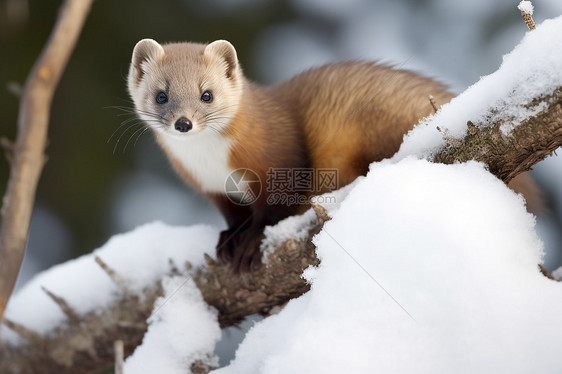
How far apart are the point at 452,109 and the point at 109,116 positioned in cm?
374

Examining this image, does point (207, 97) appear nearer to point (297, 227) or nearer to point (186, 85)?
point (186, 85)

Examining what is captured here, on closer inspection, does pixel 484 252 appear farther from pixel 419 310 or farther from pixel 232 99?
pixel 232 99

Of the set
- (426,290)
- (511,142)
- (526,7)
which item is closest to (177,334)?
(426,290)

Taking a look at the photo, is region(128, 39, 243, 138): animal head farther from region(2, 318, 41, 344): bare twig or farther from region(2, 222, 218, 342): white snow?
region(2, 318, 41, 344): bare twig

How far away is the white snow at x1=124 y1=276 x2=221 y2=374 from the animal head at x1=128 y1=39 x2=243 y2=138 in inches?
30.8

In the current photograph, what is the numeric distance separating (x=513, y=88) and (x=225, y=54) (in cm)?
160

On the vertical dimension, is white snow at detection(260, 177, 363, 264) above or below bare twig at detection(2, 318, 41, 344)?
above

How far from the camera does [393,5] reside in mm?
5137

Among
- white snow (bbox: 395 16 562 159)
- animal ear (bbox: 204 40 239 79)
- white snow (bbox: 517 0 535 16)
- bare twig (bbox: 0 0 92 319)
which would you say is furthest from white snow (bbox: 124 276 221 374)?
white snow (bbox: 517 0 535 16)

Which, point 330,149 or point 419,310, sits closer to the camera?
point 419,310

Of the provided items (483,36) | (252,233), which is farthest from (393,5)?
(252,233)

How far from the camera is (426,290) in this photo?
183 centimetres

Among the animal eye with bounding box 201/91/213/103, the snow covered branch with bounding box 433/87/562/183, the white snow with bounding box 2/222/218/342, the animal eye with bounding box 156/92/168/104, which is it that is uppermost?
the snow covered branch with bounding box 433/87/562/183

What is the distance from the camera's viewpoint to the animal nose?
2.88 meters
